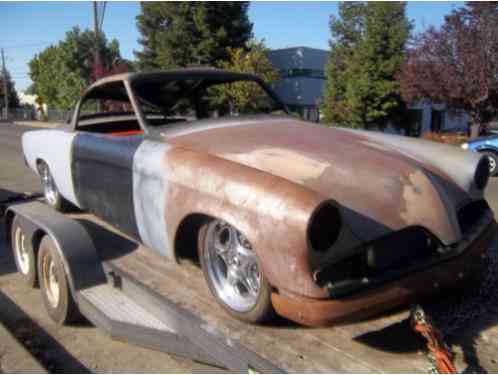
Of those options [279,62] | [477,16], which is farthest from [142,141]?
[279,62]

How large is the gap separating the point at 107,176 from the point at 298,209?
1.87 m

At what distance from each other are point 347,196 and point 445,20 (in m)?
16.9

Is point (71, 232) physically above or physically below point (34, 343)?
above

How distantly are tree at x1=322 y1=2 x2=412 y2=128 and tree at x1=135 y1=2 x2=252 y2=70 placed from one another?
744 centimetres

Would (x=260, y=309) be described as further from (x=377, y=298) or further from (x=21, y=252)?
(x=21, y=252)

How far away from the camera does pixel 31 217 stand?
11.7ft

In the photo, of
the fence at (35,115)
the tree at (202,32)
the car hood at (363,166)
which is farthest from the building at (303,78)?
the car hood at (363,166)

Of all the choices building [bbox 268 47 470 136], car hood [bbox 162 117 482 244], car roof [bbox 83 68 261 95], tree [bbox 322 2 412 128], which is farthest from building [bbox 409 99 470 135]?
car hood [bbox 162 117 482 244]

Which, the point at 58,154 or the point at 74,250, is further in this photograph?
the point at 58,154

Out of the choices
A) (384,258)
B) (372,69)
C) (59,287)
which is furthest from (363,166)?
(372,69)

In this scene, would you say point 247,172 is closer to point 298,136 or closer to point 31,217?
point 298,136

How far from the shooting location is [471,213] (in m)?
2.96

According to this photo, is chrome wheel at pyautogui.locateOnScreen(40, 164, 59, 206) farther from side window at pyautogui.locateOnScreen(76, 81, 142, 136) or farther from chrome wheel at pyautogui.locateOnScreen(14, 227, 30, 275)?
chrome wheel at pyautogui.locateOnScreen(14, 227, 30, 275)

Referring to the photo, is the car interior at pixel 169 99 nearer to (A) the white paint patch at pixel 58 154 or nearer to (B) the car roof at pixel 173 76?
(B) the car roof at pixel 173 76
